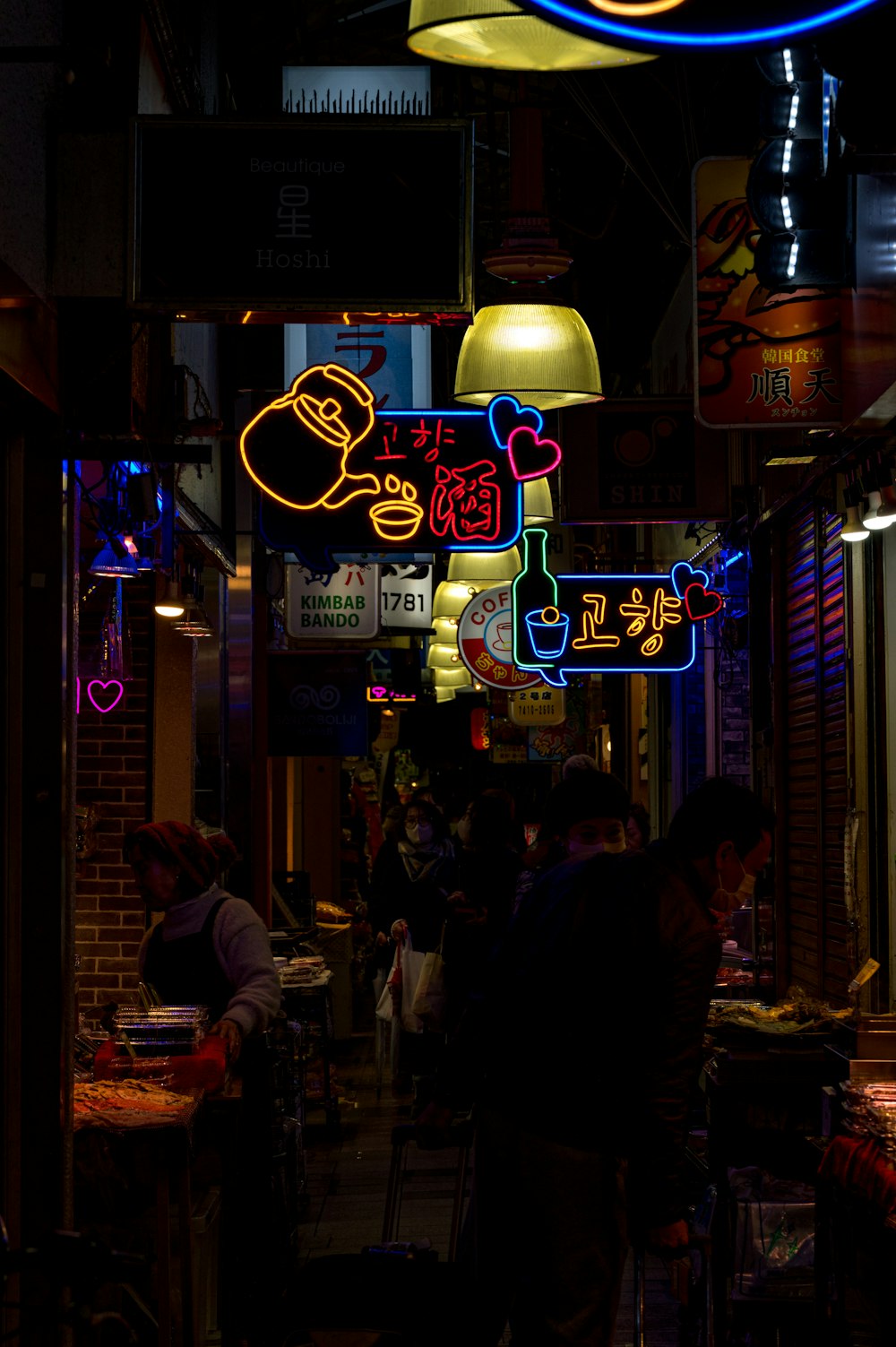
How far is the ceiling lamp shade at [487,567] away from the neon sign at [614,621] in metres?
2.30

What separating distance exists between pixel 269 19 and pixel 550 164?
266cm

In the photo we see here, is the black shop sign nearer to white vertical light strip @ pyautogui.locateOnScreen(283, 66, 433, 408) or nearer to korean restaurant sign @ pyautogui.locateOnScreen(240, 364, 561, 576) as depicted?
white vertical light strip @ pyautogui.locateOnScreen(283, 66, 433, 408)

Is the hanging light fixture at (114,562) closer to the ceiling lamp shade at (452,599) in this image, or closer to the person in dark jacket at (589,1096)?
the person in dark jacket at (589,1096)

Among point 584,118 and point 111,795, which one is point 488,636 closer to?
point 584,118

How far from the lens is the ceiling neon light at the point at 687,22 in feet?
7.49

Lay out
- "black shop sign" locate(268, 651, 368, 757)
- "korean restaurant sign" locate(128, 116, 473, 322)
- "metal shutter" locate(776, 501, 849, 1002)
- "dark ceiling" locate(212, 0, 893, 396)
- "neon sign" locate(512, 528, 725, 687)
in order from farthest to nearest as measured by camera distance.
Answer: "black shop sign" locate(268, 651, 368, 757), "neon sign" locate(512, 528, 725, 687), "dark ceiling" locate(212, 0, 893, 396), "metal shutter" locate(776, 501, 849, 1002), "korean restaurant sign" locate(128, 116, 473, 322)

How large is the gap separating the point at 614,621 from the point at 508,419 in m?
3.47

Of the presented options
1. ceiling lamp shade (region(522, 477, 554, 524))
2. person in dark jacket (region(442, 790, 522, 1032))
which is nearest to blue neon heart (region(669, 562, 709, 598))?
ceiling lamp shade (region(522, 477, 554, 524))

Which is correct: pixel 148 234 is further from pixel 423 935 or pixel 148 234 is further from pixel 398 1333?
pixel 423 935

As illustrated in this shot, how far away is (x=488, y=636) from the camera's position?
15.8 metres

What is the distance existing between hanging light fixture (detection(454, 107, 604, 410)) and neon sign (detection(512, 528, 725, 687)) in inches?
139

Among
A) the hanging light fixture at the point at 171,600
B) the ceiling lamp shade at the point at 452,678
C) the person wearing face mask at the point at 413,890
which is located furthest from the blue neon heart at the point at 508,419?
the ceiling lamp shade at the point at 452,678

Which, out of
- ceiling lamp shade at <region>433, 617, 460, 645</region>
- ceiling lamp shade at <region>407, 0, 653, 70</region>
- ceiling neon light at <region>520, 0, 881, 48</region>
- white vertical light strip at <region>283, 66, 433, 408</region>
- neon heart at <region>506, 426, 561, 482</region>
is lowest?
ceiling neon light at <region>520, 0, 881, 48</region>

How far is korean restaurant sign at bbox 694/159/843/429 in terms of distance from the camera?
7.26m
